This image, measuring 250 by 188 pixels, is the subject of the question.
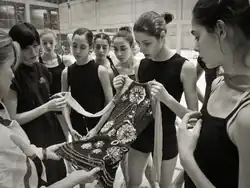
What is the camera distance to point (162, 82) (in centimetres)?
143

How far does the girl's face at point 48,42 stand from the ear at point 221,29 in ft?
6.26

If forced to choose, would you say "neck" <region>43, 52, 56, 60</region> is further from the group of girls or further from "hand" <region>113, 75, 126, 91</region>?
"hand" <region>113, 75, 126, 91</region>

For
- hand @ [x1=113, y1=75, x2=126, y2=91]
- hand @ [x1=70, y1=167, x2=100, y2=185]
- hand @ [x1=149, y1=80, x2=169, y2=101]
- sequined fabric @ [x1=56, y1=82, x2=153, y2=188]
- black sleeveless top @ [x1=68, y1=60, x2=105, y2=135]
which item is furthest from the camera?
black sleeveless top @ [x1=68, y1=60, x2=105, y2=135]

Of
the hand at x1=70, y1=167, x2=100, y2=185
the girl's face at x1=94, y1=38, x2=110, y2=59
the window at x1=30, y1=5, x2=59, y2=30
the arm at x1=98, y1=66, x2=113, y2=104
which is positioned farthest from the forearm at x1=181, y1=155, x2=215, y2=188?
the window at x1=30, y1=5, x2=59, y2=30

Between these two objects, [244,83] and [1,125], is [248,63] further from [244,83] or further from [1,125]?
[1,125]

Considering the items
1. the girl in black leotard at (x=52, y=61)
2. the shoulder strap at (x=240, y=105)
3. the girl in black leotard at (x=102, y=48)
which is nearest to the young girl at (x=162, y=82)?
the shoulder strap at (x=240, y=105)

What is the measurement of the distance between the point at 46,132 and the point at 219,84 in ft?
3.79

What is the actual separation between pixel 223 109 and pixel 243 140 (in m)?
0.18

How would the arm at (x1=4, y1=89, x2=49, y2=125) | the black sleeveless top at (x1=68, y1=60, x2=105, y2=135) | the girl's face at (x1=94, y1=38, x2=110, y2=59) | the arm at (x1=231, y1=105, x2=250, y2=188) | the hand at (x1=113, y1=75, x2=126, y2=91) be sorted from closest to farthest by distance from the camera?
the arm at (x1=231, y1=105, x2=250, y2=188) → the arm at (x1=4, y1=89, x2=49, y2=125) → the hand at (x1=113, y1=75, x2=126, y2=91) → the black sleeveless top at (x1=68, y1=60, x2=105, y2=135) → the girl's face at (x1=94, y1=38, x2=110, y2=59)

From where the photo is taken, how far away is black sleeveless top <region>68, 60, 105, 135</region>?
1818 millimetres

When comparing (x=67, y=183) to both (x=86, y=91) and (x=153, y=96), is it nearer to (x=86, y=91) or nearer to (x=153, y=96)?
(x=153, y=96)

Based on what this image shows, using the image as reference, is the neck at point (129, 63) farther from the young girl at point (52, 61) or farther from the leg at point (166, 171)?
the leg at point (166, 171)

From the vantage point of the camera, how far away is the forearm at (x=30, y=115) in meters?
1.38

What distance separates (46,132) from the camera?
5.15 ft
